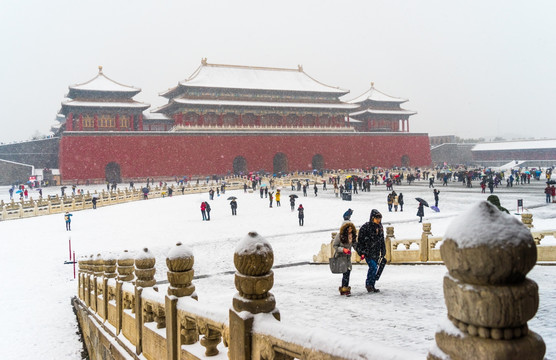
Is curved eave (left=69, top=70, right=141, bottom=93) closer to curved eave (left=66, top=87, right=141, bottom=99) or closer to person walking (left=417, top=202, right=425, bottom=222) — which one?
curved eave (left=66, top=87, right=141, bottom=99)

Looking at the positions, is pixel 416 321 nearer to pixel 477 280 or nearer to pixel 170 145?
pixel 477 280

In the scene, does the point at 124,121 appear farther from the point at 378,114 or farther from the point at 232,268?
the point at 232,268

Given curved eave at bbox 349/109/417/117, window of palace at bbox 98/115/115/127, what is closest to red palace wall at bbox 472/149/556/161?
curved eave at bbox 349/109/417/117

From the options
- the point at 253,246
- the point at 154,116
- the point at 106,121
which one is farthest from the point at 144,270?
the point at 154,116

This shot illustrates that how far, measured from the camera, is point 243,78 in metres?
50.0

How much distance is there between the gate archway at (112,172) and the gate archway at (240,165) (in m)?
11.5

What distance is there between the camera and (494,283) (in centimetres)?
122

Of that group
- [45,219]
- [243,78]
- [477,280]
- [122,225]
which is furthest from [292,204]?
[243,78]

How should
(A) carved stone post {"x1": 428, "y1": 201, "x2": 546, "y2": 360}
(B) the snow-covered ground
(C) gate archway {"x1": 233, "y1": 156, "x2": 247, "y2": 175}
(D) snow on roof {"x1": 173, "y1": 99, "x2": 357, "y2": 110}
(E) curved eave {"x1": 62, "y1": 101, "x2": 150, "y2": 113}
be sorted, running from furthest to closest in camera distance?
1. (C) gate archway {"x1": 233, "y1": 156, "x2": 247, "y2": 175}
2. (D) snow on roof {"x1": 173, "y1": 99, "x2": 357, "y2": 110}
3. (E) curved eave {"x1": 62, "y1": 101, "x2": 150, "y2": 113}
4. (B) the snow-covered ground
5. (A) carved stone post {"x1": 428, "y1": 201, "x2": 546, "y2": 360}

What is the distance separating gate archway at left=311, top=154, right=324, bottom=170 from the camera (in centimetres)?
4919

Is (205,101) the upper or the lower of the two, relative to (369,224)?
upper

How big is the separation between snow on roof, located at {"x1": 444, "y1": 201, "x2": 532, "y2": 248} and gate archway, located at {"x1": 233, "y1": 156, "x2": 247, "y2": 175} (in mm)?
45212

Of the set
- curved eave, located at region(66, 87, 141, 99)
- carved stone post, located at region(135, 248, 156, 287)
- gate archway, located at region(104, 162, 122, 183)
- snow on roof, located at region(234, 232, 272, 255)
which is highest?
curved eave, located at region(66, 87, 141, 99)

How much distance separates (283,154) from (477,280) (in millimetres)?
47279
